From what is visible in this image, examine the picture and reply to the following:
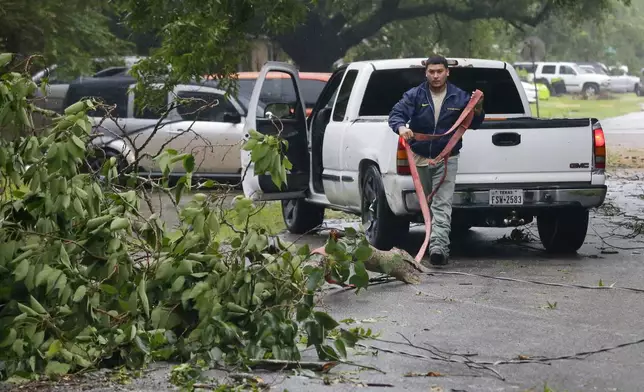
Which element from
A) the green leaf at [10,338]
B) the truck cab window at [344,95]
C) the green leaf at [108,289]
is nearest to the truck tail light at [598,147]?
the truck cab window at [344,95]

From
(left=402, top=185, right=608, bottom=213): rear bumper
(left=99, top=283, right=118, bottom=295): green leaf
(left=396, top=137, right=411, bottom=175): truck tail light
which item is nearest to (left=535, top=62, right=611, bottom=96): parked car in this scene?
(left=402, top=185, right=608, bottom=213): rear bumper

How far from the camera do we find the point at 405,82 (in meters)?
13.4

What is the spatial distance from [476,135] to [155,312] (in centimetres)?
541

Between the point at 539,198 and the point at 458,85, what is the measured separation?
72.6 inches

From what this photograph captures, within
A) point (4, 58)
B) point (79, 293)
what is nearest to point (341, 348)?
point (79, 293)

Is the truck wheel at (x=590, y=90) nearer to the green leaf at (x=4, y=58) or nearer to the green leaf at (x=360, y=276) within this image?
the green leaf at (x=360, y=276)

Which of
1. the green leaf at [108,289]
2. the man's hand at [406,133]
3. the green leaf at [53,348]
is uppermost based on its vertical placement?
the man's hand at [406,133]

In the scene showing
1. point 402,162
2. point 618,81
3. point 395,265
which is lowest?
point 618,81

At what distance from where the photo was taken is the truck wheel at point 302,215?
15.2m

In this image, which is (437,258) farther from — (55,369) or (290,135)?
(55,369)

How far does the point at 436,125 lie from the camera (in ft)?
38.7

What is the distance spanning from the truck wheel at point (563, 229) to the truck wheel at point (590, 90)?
6009cm

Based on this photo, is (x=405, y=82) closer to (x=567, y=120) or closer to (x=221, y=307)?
(x=567, y=120)

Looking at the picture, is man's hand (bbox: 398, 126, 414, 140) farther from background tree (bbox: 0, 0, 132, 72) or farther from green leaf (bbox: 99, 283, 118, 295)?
background tree (bbox: 0, 0, 132, 72)
